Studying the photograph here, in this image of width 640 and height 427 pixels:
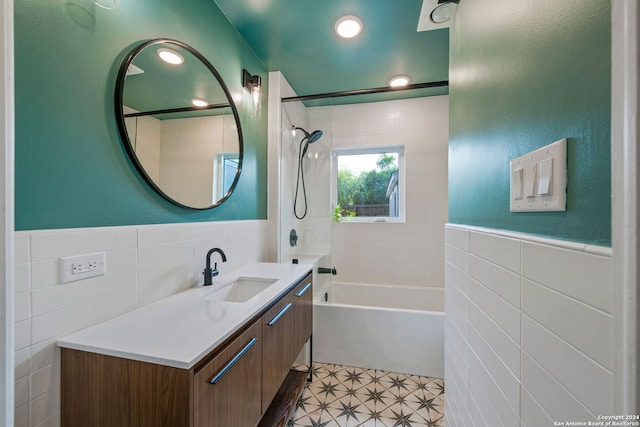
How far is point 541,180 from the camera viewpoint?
54 cm

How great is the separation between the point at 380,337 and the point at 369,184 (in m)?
1.71

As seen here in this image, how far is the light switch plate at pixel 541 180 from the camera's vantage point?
486 millimetres

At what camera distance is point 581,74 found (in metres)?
0.45

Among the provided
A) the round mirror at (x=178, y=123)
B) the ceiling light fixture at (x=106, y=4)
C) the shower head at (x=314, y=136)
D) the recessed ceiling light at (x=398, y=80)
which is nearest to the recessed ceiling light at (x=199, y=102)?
the round mirror at (x=178, y=123)

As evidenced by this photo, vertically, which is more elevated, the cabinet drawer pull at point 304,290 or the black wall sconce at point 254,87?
the black wall sconce at point 254,87

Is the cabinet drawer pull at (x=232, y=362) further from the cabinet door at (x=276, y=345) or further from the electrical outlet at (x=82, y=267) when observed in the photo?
the electrical outlet at (x=82, y=267)

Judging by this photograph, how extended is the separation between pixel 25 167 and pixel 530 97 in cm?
137

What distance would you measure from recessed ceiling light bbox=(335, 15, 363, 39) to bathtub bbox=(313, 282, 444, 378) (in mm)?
2063

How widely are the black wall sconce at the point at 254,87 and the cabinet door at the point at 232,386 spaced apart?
166 centimetres

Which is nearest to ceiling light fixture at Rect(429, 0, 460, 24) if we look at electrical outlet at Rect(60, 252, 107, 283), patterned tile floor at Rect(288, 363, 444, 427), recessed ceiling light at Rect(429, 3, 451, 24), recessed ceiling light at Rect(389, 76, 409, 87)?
recessed ceiling light at Rect(429, 3, 451, 24)

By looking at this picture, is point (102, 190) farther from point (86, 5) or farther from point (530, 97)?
point (530, 97)

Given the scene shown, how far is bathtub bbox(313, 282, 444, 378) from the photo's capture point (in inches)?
75.9

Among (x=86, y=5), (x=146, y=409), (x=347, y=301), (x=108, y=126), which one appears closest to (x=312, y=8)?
(x=86, y=5)

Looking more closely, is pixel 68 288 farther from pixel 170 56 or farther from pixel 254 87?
pixel 254 87
